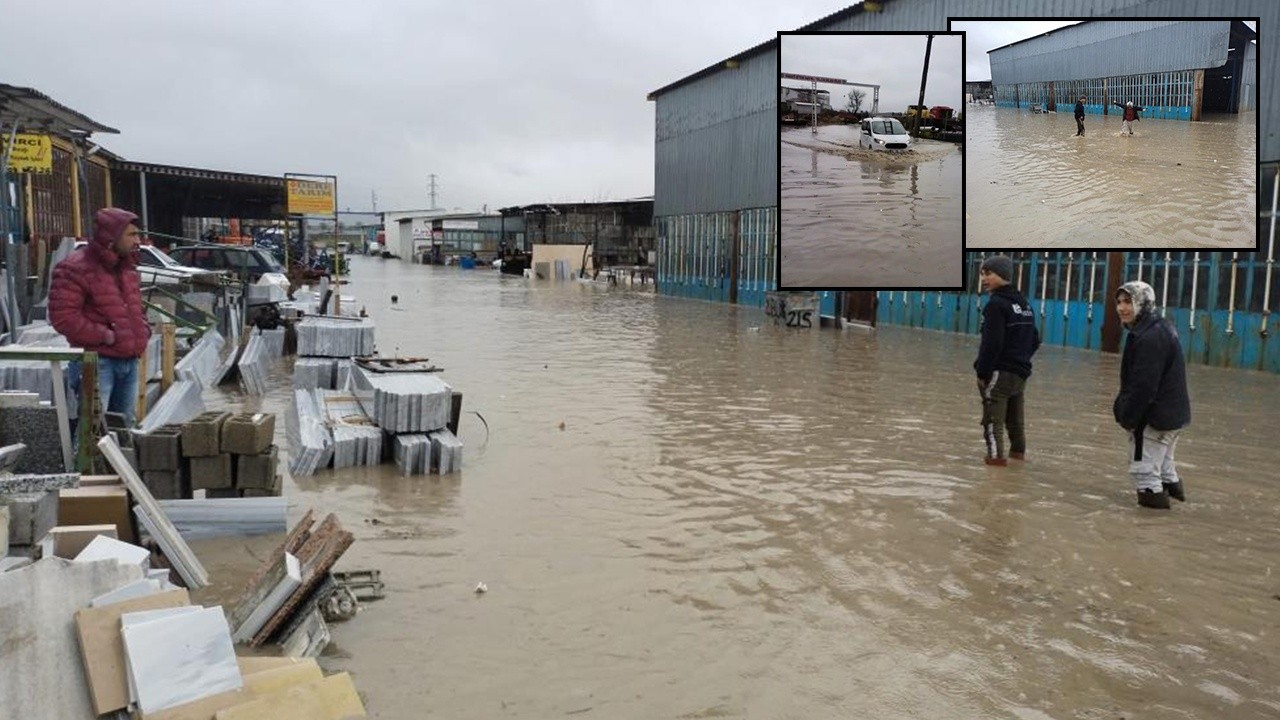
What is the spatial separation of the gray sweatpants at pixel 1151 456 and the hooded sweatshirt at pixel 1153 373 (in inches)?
3.5

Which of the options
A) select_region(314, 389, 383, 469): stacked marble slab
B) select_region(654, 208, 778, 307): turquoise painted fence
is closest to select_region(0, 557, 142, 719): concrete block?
select_region(314, 389, 383, 469): stacked marble slab

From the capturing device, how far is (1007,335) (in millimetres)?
8188

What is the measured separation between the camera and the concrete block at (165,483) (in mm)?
6035

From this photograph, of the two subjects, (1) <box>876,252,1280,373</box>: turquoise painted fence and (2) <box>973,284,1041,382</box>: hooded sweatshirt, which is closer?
(2) <box>973,284,1041,382</box>: hooded sweatshirt

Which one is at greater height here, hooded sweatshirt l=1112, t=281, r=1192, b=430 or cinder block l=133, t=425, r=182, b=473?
hooded sweatshirt l=1112, t=281, r=1192, b=430

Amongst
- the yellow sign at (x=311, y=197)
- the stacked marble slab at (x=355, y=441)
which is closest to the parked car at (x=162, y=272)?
the yellow sign at (x=311, y=197)

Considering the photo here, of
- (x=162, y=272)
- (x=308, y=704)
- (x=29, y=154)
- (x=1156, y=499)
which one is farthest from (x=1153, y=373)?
(x=162, y=272)

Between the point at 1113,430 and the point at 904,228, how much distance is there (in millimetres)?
4759

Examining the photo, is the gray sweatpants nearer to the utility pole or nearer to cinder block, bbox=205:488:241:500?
the utility pole

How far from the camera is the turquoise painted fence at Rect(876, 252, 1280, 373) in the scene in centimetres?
1524

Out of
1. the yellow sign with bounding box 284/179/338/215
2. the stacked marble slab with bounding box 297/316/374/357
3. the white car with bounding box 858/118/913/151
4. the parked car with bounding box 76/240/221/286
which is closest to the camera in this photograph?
the white car with bounding box 858/118/913/151

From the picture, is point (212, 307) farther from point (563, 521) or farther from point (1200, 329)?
point (1200, 329)

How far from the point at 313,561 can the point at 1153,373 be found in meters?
5.79

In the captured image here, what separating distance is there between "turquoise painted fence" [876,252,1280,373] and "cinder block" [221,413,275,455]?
597 inches
